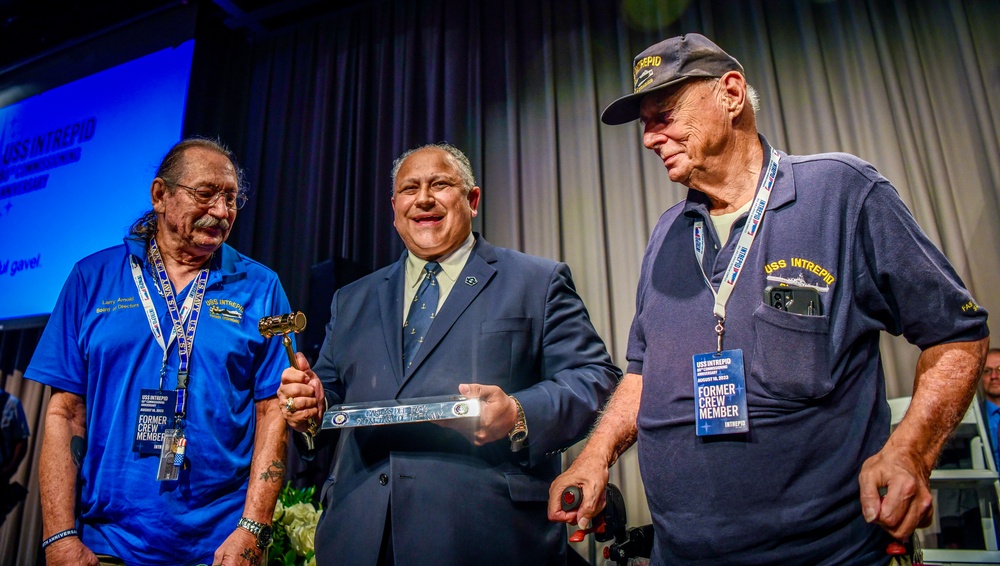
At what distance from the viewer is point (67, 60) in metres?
4.90

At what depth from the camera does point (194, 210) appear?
198 centimetres

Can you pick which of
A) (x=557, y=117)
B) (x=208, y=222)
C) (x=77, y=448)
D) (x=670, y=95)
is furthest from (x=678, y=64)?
(x=557, y=117)

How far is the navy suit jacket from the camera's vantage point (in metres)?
1.62

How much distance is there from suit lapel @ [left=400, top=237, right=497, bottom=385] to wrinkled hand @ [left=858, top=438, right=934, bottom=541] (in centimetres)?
104

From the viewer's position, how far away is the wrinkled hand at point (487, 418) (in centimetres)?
144

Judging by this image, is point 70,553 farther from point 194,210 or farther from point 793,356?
point 793,356

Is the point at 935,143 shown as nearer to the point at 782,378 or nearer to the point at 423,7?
the point at 782,378

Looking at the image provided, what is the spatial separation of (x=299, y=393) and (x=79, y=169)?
3651 mm

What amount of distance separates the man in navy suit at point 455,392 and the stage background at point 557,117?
2023 millimetres

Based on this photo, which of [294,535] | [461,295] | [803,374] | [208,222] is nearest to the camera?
[803,374]

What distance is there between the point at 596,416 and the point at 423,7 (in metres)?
3.93

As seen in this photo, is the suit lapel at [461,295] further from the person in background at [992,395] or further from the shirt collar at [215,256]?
the person in background at [992,395]

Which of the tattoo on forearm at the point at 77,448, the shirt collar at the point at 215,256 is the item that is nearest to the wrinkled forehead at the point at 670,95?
the shirt collar at the point at 215,256

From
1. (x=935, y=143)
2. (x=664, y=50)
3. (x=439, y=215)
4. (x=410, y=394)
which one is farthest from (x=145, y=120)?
(x=935, y=143)
